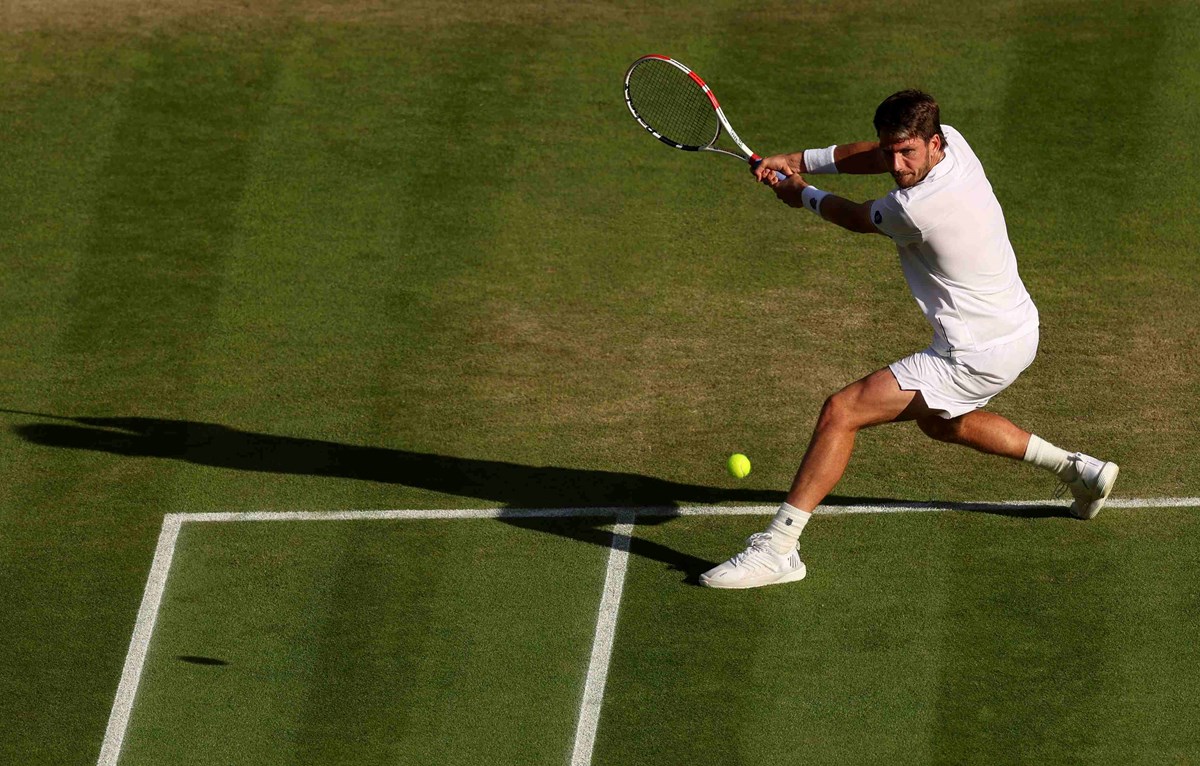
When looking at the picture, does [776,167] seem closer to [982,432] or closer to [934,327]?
[934,327]

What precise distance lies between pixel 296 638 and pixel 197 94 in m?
6.40

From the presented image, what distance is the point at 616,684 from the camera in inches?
328

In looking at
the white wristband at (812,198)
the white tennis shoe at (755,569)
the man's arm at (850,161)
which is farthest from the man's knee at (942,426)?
the man's arm at (850,161)

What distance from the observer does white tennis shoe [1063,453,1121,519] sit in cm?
891

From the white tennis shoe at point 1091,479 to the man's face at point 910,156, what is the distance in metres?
1.83

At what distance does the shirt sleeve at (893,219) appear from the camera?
813 cm

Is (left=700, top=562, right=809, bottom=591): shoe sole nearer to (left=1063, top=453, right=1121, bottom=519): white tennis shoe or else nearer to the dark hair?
(left=1063, top=453, right=1121, bottom=519): white tennis shoe

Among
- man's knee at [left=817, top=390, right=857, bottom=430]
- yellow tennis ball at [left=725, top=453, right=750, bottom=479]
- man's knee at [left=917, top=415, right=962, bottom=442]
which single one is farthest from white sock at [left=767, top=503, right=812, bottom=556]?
man's knee at [left=917, top=415, right=962, bottom=442]

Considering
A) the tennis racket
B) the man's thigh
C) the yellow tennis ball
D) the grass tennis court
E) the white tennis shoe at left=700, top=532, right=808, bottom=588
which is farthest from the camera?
the tennis racket

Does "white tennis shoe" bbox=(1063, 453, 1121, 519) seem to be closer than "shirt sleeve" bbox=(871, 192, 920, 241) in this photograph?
No

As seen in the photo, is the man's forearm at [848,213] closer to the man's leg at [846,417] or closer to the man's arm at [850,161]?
the man's arm at [850,161]

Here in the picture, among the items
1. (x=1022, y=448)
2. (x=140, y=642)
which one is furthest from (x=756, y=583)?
(x=140, y=642)

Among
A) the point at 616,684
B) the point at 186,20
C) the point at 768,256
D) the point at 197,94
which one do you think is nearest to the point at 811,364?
the point at 768,256

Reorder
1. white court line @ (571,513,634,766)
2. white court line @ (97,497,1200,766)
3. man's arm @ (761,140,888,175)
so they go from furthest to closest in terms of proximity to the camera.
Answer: man's arm @ (761,140,888,175) → white court line @ (97,497,1200,766) → white court line @ (571,513,634,766)
